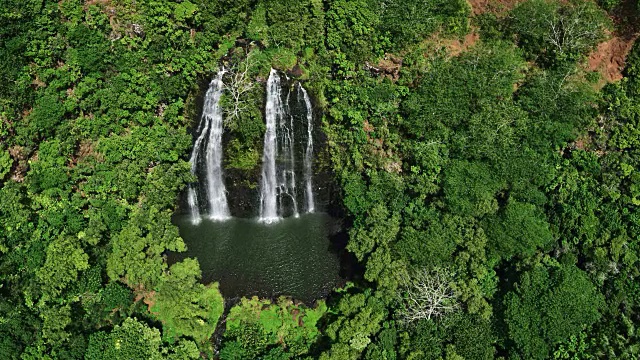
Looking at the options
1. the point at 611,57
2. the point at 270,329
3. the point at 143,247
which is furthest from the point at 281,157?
the point at 611,57

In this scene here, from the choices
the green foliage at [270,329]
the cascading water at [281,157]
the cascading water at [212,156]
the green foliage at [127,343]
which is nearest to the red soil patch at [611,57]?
the cascading water at [281,157]

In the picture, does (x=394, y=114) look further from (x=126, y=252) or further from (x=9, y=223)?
(x=9, y=223)

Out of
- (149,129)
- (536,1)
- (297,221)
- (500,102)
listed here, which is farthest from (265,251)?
(536,1)

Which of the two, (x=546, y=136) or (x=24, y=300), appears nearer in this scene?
(x=24, y=300)

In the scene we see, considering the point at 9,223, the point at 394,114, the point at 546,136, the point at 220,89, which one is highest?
the point at 220,89

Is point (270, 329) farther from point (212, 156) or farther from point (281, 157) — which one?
point (212, 156)

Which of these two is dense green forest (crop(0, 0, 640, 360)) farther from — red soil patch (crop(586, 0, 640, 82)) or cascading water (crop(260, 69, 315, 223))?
cascading water (crop(260, 69, 315, 223))

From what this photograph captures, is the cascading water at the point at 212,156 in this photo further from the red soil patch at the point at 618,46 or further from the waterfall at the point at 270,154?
the red soil patch at the point at 618,46
